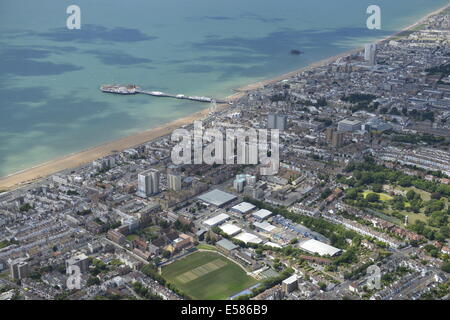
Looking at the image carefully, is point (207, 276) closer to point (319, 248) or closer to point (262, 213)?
point (319, 248)

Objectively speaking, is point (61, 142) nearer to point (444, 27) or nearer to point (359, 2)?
point (444, 27)

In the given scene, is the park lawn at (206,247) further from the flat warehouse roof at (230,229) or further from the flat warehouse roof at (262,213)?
the flat warehouse roof at (262,213)

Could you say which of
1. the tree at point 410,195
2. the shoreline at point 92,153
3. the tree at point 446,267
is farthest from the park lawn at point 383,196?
the shoreline at point 92,153

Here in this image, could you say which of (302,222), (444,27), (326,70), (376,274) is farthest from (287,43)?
(376,274)

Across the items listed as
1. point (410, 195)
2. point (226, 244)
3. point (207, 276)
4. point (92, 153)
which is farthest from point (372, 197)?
point (92, 153)

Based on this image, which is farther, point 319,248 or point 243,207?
point 243,207

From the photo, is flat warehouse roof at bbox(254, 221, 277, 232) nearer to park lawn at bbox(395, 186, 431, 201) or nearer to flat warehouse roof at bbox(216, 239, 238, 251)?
flat warehouse roof at bbox(216, 239, 238, 251)
